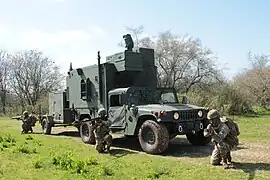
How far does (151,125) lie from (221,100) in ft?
67.3

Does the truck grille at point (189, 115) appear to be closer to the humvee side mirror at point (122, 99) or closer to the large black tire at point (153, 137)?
the large black tire at point (153, 137)

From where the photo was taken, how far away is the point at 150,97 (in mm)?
12359

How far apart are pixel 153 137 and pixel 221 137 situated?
259 cm

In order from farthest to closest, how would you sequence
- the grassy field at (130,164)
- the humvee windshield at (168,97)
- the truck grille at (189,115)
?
1. the humvee windshield at (168,97)
2. the truck grille at (189,115)
3. the grassy field at (130,164)

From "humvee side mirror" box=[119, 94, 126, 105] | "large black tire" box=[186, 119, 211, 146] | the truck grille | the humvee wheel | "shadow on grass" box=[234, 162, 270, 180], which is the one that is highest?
"humvee side mirror" box=[119, 94, 126, 105]

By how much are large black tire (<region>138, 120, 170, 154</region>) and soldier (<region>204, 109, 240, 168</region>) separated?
1926 mm

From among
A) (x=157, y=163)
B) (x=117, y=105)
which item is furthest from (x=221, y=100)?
(x=157, y=163)

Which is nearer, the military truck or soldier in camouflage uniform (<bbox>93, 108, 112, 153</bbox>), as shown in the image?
the military truck

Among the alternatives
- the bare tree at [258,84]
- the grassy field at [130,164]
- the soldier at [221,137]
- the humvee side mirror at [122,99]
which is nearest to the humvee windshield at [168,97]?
the humvee side mirror at [122,99]

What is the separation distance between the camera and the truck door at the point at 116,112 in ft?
39.1

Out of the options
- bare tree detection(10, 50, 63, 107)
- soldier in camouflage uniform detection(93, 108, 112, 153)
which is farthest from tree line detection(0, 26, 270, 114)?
soldier in camouflage uniform detection(93, 108, 112, 153)

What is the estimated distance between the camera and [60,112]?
53.0 ft

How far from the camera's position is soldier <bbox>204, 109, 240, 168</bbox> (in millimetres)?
8328

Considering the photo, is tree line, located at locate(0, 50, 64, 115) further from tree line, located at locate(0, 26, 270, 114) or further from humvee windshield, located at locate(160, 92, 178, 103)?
humvee windshield, located at locate(160, 92, 178, 103)
